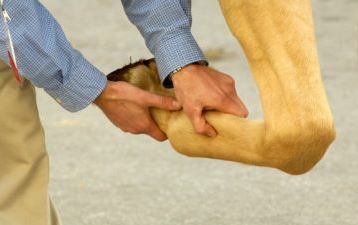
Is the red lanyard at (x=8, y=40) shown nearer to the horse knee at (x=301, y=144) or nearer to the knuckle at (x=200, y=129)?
the knuckle at (x=200, y=129)

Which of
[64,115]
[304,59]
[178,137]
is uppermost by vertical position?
[304,59]

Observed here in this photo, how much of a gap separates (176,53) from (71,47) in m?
0.25

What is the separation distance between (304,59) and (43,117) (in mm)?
3854

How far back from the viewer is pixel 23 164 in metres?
3.36

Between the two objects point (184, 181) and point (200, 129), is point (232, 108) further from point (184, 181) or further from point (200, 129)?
point (184, 181)

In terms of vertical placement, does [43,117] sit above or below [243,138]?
below

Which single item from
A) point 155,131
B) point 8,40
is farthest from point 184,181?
point 8,40

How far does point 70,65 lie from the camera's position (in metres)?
3.13

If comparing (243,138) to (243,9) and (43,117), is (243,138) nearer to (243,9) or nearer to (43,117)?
(243,9)

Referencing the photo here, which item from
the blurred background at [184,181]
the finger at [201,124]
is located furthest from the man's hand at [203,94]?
the blurred background at [184,181]

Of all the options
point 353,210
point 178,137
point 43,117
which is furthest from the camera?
point 43,117

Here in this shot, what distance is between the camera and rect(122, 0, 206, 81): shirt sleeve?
311 centimetres

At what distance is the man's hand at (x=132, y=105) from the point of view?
314cm

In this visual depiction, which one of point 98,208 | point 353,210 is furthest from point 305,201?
point 98,208
